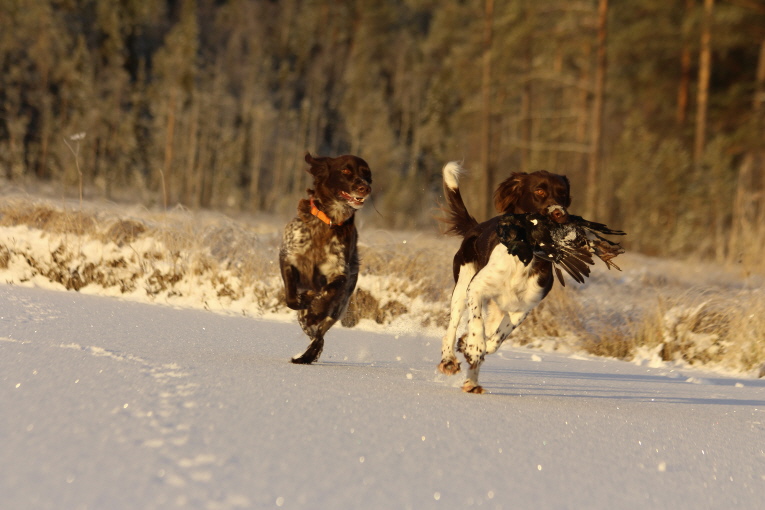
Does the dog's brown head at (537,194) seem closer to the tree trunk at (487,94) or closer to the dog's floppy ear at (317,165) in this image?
the dog's floppy ear at (317,165)

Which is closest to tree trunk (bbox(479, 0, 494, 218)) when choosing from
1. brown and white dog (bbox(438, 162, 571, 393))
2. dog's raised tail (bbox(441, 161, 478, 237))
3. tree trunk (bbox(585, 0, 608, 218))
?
tree trunk (bbox(585, 0, 608, 218))

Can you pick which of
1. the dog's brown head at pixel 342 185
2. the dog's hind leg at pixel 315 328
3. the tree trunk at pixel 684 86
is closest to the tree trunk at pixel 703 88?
the tree trunk at pixel 684 86

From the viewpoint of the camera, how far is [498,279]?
4.43 meters

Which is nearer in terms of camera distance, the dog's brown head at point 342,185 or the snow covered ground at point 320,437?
the snow covered ground at point 320,437

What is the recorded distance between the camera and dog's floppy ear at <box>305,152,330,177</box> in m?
5.64

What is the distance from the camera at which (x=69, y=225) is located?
888cm

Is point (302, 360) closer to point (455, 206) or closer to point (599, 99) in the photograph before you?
point (455, 206)

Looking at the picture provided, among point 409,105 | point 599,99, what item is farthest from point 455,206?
point 409,105

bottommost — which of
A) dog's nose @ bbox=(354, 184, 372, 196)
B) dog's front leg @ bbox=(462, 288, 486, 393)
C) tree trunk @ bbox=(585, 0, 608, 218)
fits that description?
dog's front leg @ bbox=(462, 288, 486, 393)

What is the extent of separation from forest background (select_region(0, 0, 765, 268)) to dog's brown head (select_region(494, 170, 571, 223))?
1.29m

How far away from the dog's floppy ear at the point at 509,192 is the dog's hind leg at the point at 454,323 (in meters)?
0.47

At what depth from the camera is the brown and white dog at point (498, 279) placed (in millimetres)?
4418

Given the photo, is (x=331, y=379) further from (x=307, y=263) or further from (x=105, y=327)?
(x=105, y=327)

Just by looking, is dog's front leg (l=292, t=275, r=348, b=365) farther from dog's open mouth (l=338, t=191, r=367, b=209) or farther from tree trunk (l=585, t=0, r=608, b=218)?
tree trunk (l=585, t=0, r=608, b=218)
